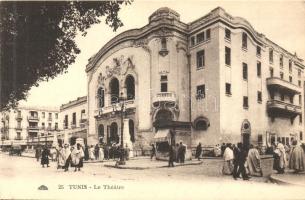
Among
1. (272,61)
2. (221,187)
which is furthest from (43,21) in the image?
(272,61)

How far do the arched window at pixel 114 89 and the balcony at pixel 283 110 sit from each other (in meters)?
7.25

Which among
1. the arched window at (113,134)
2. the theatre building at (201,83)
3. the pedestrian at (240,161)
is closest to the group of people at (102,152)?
the theatre building at (201,83)

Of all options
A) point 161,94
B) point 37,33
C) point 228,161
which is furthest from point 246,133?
point 37,33

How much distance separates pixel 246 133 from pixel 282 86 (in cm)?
237

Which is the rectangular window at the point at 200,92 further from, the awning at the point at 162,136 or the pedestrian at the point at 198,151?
the awning at the point at 162,136

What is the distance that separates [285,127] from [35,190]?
938 cm

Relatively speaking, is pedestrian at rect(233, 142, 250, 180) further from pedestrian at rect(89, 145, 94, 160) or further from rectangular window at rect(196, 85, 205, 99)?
pedestrian at rect(89, 145, 94, 160)

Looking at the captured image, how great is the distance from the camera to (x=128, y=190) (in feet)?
28.6

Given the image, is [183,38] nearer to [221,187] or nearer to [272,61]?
[272,61]

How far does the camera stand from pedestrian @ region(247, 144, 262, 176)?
400 inches

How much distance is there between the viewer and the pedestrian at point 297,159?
33.4 ft

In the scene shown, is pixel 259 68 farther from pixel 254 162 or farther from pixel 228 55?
pixel 254 162

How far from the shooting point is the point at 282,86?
577 inches

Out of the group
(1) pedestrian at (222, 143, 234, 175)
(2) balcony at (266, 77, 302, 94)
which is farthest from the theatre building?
(1) pedestrian at (222, 143, 234, 175)
